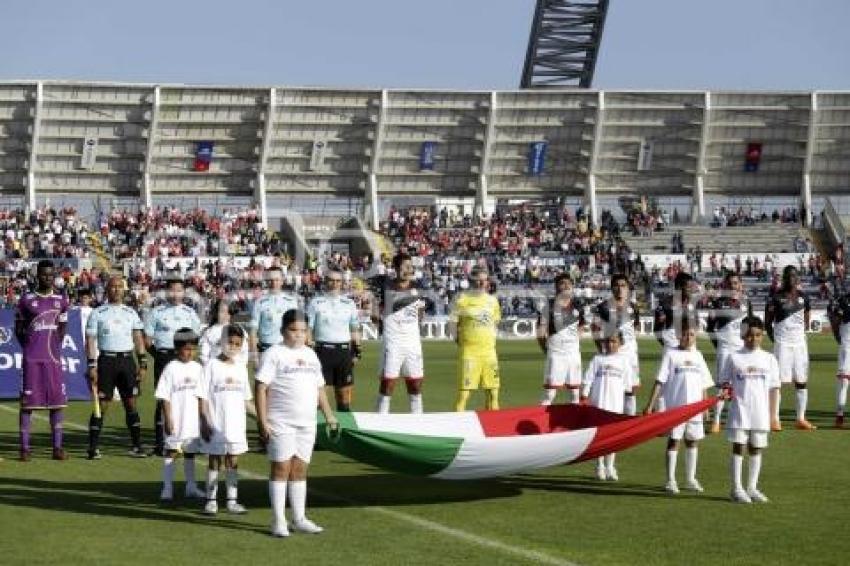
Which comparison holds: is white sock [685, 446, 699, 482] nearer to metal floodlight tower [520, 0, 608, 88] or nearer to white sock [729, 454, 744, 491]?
white sock [729, 454, 744, 491]

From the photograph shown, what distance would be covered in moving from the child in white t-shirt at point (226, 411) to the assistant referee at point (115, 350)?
463cm

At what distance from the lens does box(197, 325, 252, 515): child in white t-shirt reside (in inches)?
544

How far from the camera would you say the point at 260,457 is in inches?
714

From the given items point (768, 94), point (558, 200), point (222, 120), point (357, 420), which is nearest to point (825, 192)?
point (768, 94)

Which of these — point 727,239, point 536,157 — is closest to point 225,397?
point 727,239

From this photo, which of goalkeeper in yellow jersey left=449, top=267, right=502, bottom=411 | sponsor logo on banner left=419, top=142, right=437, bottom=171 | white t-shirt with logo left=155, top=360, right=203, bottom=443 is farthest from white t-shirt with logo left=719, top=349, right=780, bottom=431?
sponsor logo on banner left=419, top=142, right=437, bottom=171

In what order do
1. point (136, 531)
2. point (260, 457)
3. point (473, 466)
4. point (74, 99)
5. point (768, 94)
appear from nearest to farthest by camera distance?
point (136, 531) → point (473, 466) → point (260, 457) → point (74, 99) → point (768, 94)

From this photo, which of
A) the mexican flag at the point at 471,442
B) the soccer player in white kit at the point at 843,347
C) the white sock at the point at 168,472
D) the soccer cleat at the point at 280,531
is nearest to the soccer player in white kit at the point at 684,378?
the mexican flag at the point at 471,442

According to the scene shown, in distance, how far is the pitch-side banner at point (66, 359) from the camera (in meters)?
26.8

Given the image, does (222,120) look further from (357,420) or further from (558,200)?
(357,420)

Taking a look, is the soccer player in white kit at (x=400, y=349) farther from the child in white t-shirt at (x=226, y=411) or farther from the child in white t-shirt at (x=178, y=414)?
the child in white t-shirt at (x=226, y=411)

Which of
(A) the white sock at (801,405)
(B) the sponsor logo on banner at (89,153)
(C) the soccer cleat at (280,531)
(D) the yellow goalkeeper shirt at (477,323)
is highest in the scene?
(B) the sponsor logo on banner at (89,153)

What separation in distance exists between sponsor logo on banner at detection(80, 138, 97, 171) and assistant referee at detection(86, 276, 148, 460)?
161 feet

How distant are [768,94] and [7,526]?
61692 mm
